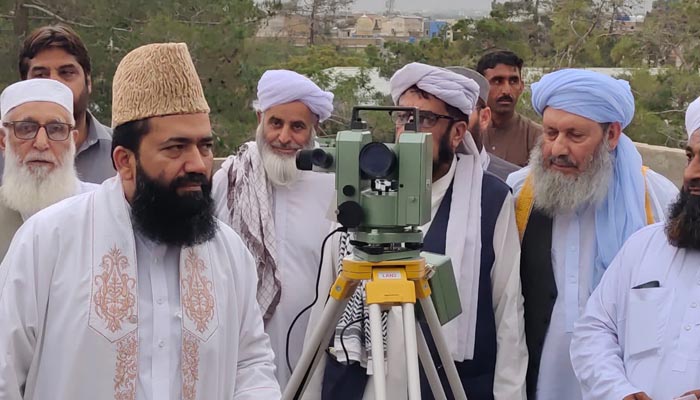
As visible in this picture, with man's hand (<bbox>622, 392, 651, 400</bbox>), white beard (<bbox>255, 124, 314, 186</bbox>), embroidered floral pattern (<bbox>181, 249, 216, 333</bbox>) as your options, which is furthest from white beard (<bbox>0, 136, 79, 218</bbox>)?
man's hand (<bbox>622, 392, 651, 400</bbox>)

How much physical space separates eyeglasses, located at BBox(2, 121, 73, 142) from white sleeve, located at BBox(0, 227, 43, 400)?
1.26 meters

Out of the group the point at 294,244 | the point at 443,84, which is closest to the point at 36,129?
the point at 294,244

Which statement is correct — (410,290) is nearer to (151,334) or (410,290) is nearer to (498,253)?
(151,334)

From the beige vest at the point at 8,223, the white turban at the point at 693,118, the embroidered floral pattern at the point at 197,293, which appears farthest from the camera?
the beige vest at the point at 8,223

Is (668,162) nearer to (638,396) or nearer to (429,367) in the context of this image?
(638,396)

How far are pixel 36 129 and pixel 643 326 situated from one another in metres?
2.25

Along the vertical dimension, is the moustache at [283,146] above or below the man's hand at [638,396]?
above

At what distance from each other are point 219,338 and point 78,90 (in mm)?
2018

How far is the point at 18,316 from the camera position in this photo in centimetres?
213

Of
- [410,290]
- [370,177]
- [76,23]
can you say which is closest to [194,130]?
[370,177]

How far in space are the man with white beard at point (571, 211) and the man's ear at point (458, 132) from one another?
0.29 meters

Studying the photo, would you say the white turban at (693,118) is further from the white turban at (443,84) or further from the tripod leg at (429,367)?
the tripod leg at (429,367)

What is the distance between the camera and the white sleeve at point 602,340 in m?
2.79

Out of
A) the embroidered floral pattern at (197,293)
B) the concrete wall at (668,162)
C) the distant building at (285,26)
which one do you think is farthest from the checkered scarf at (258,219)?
the distant building at (285,26)
